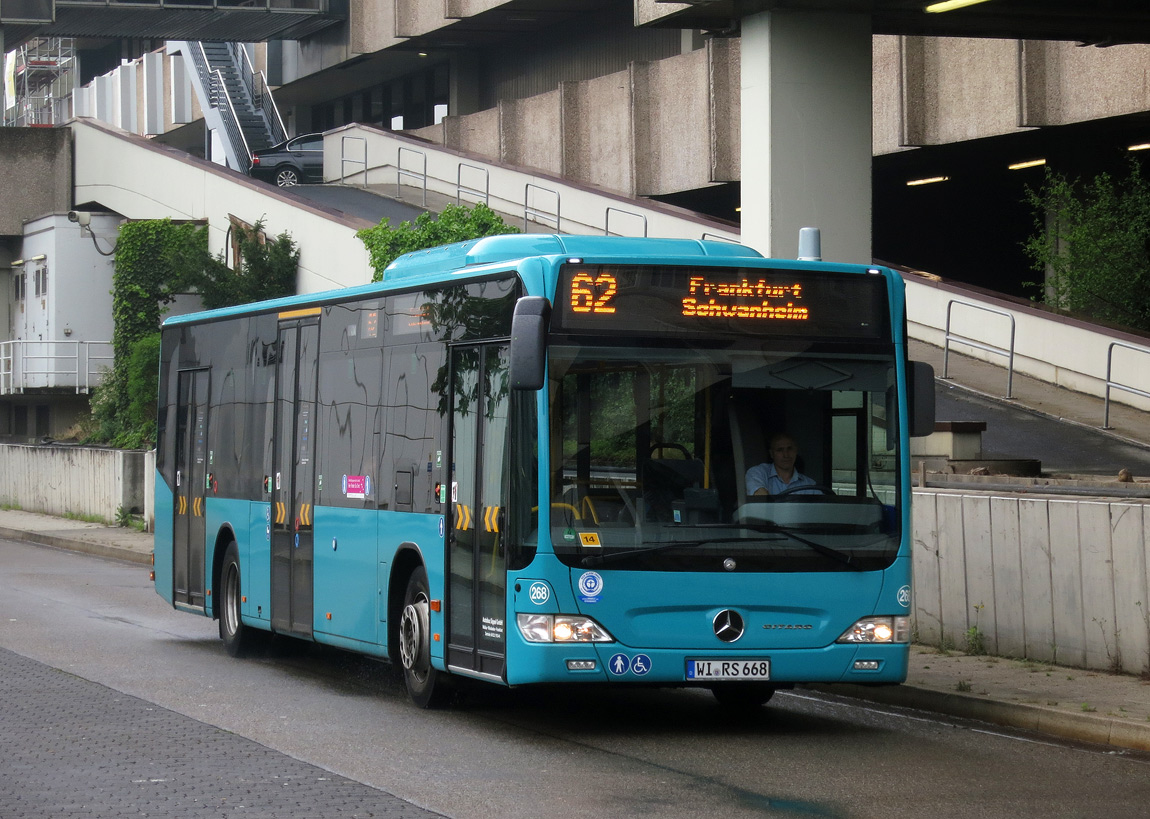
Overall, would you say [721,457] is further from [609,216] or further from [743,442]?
[609,216]

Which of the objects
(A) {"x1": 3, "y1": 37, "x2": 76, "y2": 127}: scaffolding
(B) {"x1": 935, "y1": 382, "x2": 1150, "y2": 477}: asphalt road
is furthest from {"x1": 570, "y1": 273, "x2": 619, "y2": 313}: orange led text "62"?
(A) {"x1": 3, "y1": 37, "x2": 76, "y2": 127}: scaffolding

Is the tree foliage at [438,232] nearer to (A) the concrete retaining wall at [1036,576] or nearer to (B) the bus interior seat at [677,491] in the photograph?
(A) the concrete retaining wall at [1036,576]

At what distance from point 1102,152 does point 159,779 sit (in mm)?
26008

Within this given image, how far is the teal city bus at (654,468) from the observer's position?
9.76 meters

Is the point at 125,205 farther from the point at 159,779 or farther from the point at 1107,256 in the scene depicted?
the point at 159,779

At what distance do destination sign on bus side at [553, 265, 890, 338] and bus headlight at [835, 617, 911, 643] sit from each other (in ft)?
5.46

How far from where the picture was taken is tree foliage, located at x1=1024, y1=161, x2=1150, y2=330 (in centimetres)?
2575

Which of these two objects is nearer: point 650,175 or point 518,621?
point 518,621

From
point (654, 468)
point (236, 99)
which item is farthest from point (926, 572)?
point (236, 99)

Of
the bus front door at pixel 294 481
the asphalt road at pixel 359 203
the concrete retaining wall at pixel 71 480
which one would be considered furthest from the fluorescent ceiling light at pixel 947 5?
the asphalt road at pixel 359 203

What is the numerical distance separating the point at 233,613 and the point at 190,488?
167 cm

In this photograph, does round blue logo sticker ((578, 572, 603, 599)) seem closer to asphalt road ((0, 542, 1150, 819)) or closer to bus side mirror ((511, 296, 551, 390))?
asphalt road ((0, 542, 1150, 819))

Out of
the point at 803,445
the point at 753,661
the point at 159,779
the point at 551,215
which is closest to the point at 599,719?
the point at 753,661

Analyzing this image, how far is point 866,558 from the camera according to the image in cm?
1012
